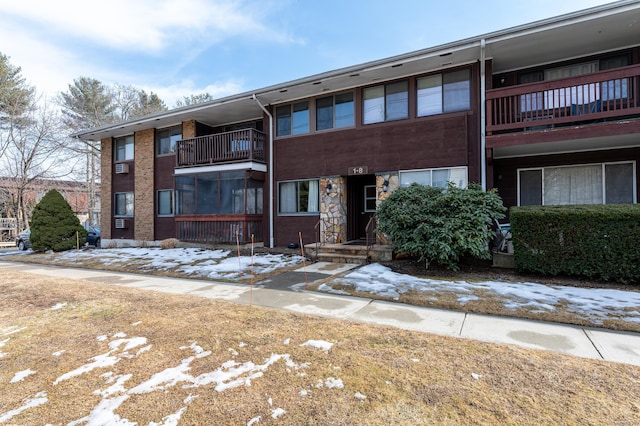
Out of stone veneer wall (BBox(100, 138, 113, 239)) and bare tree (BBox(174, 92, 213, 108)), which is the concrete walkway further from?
bare tree (BBox(174, 92, 213, 108))

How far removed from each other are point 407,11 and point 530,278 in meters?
10.4

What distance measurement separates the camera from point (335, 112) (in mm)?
11125

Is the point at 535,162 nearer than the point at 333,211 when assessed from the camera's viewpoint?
Yes

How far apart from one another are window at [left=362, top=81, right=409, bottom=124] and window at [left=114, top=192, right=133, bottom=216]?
42.7ft

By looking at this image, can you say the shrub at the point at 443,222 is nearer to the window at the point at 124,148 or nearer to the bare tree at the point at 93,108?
the window at the point at 124,148

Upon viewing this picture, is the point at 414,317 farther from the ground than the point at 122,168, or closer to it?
closer to it

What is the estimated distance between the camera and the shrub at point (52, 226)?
14.1m

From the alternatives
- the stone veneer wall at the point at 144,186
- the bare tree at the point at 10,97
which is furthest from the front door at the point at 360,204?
the bare tree at the point at 10,97

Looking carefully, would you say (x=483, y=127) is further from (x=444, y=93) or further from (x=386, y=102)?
(x=386, y=102)

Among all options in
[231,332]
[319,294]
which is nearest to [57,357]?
[231,332]

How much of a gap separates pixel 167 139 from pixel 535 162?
14.9m

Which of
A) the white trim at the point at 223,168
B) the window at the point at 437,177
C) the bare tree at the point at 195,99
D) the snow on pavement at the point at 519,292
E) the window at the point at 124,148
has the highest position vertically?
the bare tree at the point at 195,99

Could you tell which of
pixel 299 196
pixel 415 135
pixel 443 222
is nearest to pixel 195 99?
pixel 299 196

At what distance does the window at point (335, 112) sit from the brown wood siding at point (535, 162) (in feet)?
15.7
